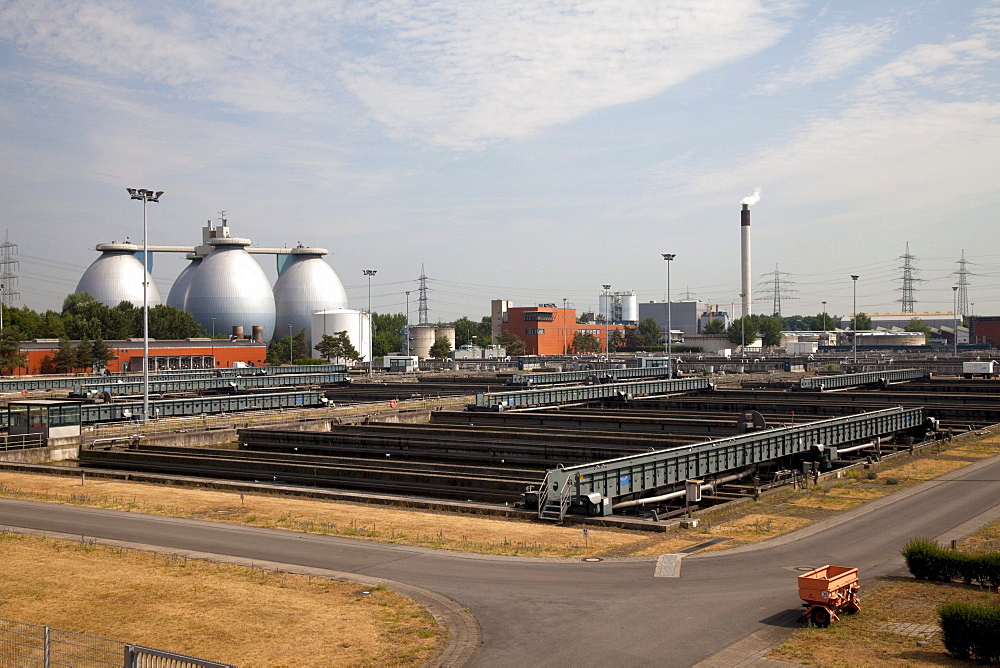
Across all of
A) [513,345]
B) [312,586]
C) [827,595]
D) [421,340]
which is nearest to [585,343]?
[513,345]

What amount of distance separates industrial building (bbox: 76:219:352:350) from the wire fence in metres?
97.3

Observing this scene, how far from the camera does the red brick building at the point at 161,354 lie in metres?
113

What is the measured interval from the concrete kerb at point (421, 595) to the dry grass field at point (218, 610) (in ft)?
0.91

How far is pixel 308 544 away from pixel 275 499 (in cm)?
866

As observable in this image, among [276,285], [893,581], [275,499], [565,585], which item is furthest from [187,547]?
[276,285]

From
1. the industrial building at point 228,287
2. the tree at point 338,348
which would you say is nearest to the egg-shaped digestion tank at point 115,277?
the industrial building at point 228,287

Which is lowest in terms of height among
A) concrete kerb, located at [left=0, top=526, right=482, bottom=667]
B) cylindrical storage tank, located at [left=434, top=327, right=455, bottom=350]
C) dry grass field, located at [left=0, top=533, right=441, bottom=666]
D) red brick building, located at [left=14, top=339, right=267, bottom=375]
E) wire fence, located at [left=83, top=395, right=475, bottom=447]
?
concrete kerb, located at [left=0, top=526, right=482, bottom=667]

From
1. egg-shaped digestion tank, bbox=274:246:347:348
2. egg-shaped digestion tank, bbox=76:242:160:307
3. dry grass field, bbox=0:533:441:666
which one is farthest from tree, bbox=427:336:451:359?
dry grass field, bbox=0:533:441:666

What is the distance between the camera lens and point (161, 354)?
122312mm

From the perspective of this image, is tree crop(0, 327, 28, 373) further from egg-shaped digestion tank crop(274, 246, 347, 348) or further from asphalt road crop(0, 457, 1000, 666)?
asphalt road crop(0, 457, 1000, 666)

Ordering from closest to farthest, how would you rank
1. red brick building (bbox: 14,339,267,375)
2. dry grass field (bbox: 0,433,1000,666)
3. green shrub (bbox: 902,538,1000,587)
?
1. dry grass field (bbox: 0,433,1000,666)
2. green shrub (bbox: 902,538,1000,587)
3. red brick building (bbox: 14,339,267,375)

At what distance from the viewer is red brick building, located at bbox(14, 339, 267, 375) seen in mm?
113438

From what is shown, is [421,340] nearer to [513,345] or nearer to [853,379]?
[513,345]

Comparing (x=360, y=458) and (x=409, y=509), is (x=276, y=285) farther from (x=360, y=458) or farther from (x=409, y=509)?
(x=409, y=509)
